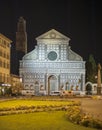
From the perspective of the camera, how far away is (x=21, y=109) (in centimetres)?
3262

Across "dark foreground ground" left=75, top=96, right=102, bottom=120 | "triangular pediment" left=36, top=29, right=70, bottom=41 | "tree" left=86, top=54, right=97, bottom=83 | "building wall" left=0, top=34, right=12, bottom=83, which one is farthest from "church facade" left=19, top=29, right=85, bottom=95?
"dark foreground ground" left=75, top=96, right=102, bottom=120

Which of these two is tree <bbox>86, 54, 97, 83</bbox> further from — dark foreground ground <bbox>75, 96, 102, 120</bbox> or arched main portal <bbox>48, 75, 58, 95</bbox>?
dark foreground ground <bbox>75, 96, 102, 120</bbox>

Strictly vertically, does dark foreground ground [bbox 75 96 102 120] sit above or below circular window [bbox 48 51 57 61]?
below

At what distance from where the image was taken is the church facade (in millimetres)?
126875

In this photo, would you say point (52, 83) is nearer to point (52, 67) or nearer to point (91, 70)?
point (52, 67)

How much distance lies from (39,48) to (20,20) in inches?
887

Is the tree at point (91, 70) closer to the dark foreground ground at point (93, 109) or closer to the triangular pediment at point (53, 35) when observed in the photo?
the triangular pediment at point (53, 35)

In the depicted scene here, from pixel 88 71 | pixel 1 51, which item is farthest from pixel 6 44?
pixel 88 71

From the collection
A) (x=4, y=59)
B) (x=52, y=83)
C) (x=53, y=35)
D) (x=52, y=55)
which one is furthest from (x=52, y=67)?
(x=4, y=59)

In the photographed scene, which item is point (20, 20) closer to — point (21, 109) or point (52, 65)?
point (52, 65)

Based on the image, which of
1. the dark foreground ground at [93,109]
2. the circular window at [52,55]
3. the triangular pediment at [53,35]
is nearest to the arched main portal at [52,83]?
the circular window at [52,55]

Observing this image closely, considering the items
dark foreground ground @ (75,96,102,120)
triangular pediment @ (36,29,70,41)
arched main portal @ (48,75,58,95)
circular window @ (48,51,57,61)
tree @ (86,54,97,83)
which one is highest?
triangular pediment @ (36,29,70,41)

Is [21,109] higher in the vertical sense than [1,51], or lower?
lower

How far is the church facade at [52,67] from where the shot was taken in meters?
127
